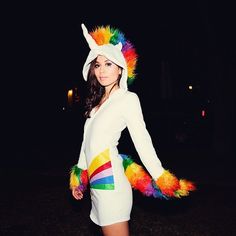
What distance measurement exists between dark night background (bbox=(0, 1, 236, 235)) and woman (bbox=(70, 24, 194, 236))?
4.68 meters

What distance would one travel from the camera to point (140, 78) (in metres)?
19.6

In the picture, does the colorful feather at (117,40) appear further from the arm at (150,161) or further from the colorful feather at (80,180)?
the colorful feather at (80,180)

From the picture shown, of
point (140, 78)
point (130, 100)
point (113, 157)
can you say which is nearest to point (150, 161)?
point (113, 157)

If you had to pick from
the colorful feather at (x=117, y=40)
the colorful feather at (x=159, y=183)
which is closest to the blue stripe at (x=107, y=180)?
the colorful feather at (x=159, y=183)

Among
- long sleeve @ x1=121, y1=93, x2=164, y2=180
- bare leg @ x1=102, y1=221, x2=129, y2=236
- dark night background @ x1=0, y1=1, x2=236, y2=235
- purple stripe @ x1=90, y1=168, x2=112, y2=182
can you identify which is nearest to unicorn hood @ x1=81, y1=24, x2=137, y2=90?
long sleeve @ x1=121, y1=93, x2=164, y2=180

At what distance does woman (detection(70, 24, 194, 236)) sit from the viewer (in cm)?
226

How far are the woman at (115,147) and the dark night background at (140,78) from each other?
4684 millimetres

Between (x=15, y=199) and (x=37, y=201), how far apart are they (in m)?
0.43

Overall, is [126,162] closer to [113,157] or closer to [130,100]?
[113,157]

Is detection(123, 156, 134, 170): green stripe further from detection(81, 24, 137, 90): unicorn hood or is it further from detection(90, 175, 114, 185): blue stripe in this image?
detection(81, 24, 137, 90): unicorn hood

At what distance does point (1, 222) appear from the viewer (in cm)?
475

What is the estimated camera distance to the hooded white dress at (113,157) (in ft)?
7.41

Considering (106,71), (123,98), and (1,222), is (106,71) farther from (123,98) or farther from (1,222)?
(1,222)

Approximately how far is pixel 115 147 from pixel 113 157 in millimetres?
93
